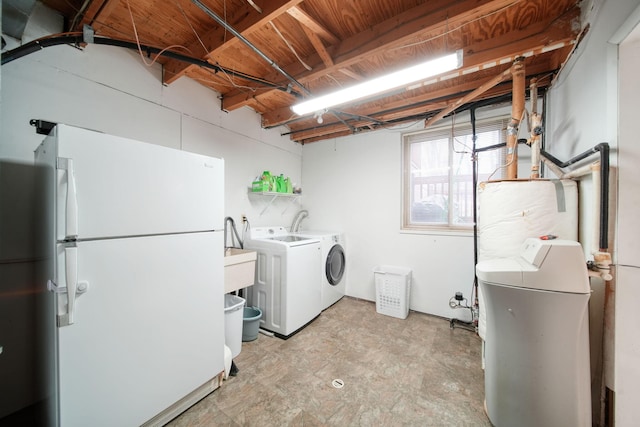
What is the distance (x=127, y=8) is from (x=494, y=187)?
Result: 3.03m

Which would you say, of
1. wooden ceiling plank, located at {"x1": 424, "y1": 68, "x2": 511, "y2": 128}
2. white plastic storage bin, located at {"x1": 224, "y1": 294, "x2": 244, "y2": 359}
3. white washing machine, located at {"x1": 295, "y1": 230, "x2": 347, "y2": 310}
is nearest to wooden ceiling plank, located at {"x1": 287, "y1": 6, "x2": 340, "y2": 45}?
wooden ceiling plank, located at {"x1": 424, "y1": 68, "x2": 511, "y2": 128}

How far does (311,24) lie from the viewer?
1.68 meters

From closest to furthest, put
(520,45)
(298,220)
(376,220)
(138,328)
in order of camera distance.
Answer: (138,328)
(520,45)
(376,220)
(298,220)

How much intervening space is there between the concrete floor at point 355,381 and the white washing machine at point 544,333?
1.48ft

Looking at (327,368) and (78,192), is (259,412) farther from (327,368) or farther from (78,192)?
(78,192)

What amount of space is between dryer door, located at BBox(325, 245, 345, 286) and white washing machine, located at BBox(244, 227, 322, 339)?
0.30m

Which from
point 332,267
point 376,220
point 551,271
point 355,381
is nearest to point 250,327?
point 355,381

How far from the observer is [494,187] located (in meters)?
1.77

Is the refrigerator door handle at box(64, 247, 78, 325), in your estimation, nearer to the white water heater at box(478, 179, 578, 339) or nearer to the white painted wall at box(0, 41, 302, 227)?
the white painted wall at box(0, 41, 302, 227)

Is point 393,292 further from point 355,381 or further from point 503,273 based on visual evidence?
point 503,273

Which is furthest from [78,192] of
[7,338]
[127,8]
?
[127,8]

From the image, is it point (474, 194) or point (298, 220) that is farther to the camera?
point (298, 220)

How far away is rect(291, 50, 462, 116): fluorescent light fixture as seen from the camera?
1525 mm

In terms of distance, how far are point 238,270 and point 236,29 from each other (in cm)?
201
